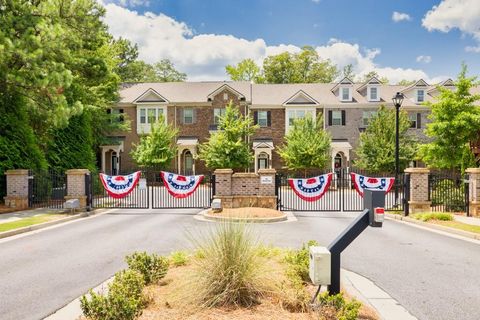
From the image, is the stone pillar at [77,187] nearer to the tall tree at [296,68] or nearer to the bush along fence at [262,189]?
the bush along fence at [262,189]

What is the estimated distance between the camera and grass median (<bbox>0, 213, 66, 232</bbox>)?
12.6 m

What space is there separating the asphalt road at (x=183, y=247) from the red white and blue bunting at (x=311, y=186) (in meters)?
2.81

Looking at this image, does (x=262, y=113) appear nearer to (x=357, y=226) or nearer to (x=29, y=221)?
(x=29, y=221)

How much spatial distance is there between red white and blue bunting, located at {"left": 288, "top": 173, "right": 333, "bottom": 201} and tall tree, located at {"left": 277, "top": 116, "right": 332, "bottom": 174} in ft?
49.9

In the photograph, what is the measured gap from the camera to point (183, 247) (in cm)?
988

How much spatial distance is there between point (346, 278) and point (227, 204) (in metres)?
10.9

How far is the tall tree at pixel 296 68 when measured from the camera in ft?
195

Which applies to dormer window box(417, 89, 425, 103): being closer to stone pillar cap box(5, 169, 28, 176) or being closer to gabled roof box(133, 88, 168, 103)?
gabled roof box(133, 88, 168, 103)

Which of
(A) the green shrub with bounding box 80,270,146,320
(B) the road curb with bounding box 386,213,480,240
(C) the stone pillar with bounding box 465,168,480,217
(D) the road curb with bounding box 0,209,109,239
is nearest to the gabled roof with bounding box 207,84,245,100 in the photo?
(D) the road curb with bounding box 0,209,109,239

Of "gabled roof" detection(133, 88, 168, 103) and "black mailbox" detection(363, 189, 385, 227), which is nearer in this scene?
"black mailbox" detection(363, 189, 385, 227)

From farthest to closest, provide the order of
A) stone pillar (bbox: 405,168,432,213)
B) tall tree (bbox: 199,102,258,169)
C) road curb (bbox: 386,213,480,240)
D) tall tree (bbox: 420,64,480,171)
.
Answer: tall tree (bbox: 199,102,258,169) → tall tree (bbox: 420,64,480,171) → stone pillar (bbox: 405,168,432,213) → road curb (bbox: 386,213,480,240)

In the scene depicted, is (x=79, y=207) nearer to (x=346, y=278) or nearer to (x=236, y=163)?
(x=346, y=278)

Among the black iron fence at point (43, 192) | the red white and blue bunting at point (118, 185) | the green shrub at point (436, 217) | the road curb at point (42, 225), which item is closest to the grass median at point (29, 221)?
the road curb at point (42, 225)

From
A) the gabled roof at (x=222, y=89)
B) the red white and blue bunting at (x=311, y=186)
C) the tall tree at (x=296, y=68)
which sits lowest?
the red white and blue bunting at (x=311, y=186)
